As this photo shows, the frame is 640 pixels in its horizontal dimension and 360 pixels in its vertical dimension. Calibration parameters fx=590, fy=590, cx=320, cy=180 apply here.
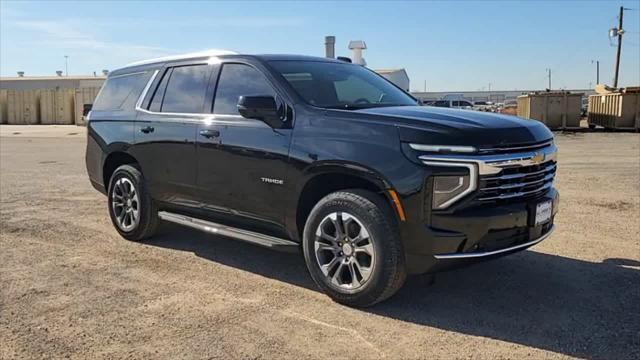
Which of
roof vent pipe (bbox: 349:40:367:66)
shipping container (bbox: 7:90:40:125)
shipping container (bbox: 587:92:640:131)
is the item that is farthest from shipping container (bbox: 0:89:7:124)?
shipping container (bbox: 587:92:640:131)

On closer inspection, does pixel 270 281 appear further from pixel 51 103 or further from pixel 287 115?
pixel 51 103

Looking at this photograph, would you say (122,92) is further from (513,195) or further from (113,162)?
(513,195)

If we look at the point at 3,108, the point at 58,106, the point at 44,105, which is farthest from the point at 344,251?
the point at 3,108

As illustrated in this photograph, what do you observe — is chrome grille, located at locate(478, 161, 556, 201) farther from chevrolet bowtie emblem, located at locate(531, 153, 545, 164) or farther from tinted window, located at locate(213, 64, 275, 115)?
tinted window, located at locate(213, 64, 275, 115)

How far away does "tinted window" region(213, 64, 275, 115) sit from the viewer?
16.7 feet

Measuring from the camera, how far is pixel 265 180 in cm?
484

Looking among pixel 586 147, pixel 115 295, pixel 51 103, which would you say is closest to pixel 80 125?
pixel 51 103

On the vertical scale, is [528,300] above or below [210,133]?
below

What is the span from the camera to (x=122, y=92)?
669 cm

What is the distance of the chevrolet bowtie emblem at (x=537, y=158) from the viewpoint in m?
4.25

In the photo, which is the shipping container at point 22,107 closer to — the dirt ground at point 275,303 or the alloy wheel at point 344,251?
the dirt ground at point 275,303

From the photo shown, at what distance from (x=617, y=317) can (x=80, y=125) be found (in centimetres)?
3848

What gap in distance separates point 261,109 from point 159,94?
1.94 m

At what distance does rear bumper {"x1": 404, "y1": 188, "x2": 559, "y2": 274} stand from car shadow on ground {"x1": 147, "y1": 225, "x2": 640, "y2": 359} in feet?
1.52
